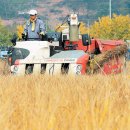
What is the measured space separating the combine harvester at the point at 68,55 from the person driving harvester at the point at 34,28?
0.25m

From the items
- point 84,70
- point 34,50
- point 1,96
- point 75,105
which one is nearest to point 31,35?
point 34,50

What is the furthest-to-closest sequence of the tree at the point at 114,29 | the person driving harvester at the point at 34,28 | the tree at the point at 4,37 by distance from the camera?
the tree at the point at 4,37 < the tree at the point at 114,29 < the person driving harvester at the point at 34,28

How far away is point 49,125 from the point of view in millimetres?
4062

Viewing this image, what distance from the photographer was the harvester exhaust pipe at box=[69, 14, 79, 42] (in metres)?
15.8

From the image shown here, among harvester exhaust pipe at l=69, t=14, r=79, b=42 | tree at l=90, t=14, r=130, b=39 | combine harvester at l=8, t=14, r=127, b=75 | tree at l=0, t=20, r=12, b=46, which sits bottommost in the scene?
tree at l=0, t=20, r=12, b=46

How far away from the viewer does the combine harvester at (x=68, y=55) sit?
45.6ft

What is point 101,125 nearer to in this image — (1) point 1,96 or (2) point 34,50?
(1) point 1,96

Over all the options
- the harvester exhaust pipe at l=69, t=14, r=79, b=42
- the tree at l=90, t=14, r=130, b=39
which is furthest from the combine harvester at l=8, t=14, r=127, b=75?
the tree at l=90, t=14, r=130, b=39

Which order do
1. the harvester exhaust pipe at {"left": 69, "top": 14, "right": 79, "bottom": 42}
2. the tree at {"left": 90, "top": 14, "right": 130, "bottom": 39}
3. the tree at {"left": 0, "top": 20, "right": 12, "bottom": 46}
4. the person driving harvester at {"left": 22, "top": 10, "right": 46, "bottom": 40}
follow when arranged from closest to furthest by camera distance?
the person driving harvester at {"left": 22, "top": 10, "right": 46, "bottom": 40}
the harvester exhaust pipe at {"left": 69, "top": 14, "right": 79, "bottom": 42}
the tree at {"left": 90, "top": 14, "right": 130, "bottom": 39}
the tree at {"left": 0, "top": 20, "right": 12, "bottom": 46}

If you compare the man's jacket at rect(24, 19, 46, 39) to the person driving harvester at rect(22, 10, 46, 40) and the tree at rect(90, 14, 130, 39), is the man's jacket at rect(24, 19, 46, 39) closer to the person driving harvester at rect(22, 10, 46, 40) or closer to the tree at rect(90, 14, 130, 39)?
the person driving harvester at rect(22, 10, 46, 40)

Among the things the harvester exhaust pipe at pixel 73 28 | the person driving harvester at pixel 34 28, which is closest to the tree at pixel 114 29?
the harvester exhaust pipe at pixel 73 28

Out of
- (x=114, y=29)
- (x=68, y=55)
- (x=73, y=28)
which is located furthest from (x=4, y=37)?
(x=68, y=55)

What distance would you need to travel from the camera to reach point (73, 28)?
15875 millimetres

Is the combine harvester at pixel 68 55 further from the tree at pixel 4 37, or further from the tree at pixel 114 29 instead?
the tree at pixel 4 37
